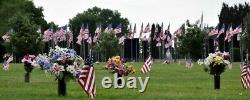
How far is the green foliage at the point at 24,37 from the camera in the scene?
66.4 m

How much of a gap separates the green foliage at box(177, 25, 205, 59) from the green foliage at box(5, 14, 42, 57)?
64.3 ft

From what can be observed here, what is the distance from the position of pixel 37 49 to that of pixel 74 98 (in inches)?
1821

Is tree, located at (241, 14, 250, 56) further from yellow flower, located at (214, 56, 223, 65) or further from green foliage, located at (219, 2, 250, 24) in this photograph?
yellow flower, located at (214, 56, 223, 65)

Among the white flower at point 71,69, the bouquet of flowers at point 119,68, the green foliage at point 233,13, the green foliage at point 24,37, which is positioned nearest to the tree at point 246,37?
the green foliage at point 24,37

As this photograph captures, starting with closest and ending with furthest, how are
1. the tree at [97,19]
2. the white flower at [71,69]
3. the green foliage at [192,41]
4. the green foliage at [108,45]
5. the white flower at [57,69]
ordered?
the white flower at [57,69]
the white flower at [71,69]
the green foliage at [192,41]
the green foliage at [108,45]
the tree at [97,19]

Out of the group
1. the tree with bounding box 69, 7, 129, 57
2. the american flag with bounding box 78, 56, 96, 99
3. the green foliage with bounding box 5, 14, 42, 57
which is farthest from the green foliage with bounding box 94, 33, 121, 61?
the tree with bounding box 69, 7, 129, 57

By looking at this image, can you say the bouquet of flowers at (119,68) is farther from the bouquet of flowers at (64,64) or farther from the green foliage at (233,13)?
the green foliage at (233,13)

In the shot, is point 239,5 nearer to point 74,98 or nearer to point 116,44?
point 116,44

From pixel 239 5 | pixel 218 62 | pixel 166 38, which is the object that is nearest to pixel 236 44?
pixel 239 5

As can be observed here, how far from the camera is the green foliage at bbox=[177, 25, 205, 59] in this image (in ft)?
263

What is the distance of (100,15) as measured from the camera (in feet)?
636

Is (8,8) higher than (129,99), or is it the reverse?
(8,8)

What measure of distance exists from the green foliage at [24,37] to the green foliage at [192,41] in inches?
771

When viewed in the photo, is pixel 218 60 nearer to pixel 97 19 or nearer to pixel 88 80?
pixel 88 80
